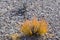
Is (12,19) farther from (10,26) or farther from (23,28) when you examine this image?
(23,28)

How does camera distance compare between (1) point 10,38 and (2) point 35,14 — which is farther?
(2) point 35,14

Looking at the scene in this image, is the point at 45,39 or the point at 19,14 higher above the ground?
the point at 19,14

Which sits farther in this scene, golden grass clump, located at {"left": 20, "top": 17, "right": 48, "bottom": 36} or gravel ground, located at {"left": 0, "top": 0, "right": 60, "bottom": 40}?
gravel ground, located at {"left": 0, "top": 0, "right": 60, "bottom": 40}

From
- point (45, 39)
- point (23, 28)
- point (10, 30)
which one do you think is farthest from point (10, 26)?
point (45, 39)

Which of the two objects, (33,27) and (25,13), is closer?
(33,27)

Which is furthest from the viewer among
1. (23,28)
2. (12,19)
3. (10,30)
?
(12,19)

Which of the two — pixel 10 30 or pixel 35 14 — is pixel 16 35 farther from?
pixel 35 14

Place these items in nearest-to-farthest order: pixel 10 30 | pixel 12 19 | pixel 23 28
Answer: pixel 23 28 → pixel 10 30 → pixel 12 19

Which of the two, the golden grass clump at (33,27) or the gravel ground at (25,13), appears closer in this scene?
the golden grass clump at (33,27)
